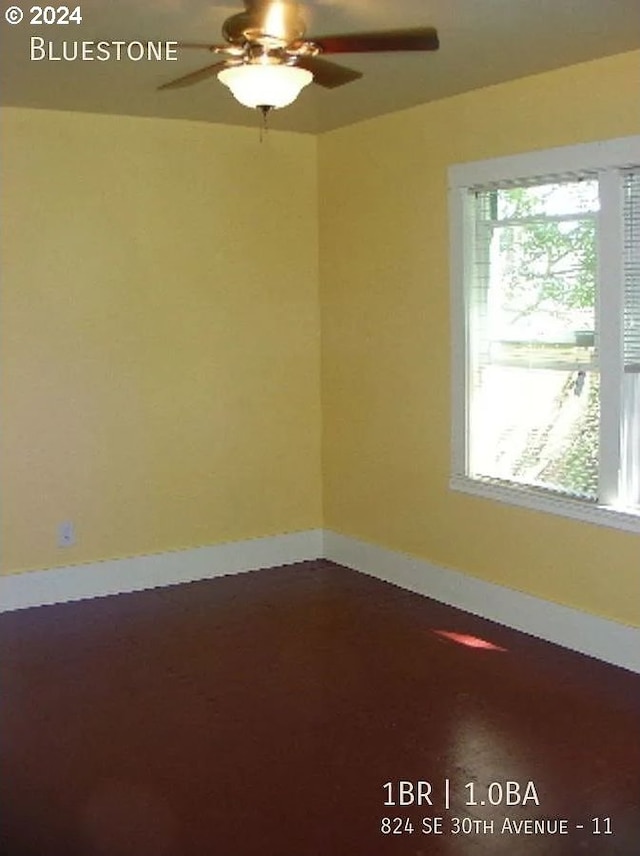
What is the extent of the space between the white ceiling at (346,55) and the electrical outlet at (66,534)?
6.36ft

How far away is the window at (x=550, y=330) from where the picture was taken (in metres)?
4.17

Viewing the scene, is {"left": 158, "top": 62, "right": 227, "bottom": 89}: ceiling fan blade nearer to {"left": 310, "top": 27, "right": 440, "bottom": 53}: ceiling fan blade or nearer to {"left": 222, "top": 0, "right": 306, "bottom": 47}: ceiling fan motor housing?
{"left": 222, "top": 0, "right": 306, "bottom": 47}: ceiling fan motor housing

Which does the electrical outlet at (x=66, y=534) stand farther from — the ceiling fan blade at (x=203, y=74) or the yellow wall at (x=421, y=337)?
the ceiling fan blade at (x=203, y=74)

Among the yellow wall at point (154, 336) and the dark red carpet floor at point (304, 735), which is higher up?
the yellow wall at point (154, 336)

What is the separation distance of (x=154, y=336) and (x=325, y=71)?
2.32 metres

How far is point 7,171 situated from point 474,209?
6.96 ft

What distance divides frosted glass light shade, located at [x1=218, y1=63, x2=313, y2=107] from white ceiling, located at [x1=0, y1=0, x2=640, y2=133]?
0.32m

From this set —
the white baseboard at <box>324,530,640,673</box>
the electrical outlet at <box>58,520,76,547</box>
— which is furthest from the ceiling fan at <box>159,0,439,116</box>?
the electrical outlet at <box>58,520,76,547</box>

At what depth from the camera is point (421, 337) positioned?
5.16 meters

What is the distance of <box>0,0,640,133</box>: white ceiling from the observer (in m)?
3.39

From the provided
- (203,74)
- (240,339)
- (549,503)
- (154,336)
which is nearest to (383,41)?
(203,74)

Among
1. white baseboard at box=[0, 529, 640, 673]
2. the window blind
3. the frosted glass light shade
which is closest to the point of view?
the frosted glass light shade

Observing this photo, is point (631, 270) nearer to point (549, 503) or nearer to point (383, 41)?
point (549, 503)

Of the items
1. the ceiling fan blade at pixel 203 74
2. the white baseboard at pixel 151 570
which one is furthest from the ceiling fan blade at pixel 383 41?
the white baseboard at pixel 151 570
